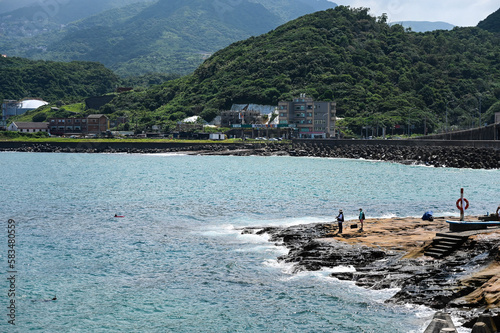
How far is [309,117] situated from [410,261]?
530ft

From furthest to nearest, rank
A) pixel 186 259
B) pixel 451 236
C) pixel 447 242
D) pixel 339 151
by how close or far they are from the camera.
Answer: pixel 339 151 < pixel 186 259 < pixel 451 236 < pixel 447 242

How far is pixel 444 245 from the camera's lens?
1245 inches

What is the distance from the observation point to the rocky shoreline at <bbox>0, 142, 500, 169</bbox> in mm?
108213

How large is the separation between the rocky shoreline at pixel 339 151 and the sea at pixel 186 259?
2728 cm

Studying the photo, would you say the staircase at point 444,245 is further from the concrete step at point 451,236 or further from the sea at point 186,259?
the sea at point 186,259

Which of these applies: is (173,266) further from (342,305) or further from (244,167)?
(244,167)

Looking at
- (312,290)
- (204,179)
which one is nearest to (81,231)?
(312,290)

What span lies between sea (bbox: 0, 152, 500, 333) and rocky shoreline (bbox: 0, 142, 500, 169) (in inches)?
1074

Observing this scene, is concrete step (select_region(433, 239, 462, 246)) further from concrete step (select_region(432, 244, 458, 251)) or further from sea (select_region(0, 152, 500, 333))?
sea (select_region(0, 152, 500, 333))

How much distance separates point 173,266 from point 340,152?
11680 centimetres

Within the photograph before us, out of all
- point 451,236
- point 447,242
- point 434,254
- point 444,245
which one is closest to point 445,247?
point 444,245

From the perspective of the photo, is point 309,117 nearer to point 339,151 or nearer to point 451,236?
point 339,151

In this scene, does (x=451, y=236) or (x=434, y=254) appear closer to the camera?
(x=434, y=254)

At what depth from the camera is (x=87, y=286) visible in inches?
1227
